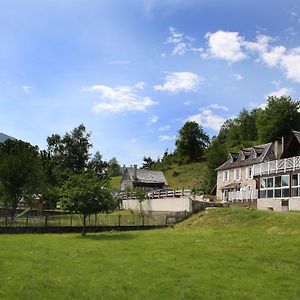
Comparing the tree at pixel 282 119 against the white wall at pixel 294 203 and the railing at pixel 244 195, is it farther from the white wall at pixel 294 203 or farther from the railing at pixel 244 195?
the white wall at pixel 294 203

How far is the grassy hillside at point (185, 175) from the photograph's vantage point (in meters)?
118

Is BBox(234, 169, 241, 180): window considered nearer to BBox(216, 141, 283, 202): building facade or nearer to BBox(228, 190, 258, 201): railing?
BBox(216, 141, 283, 202): building facade

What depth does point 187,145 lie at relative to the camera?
467ft

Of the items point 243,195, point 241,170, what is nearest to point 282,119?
point 241,170

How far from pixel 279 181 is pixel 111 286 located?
114 ft

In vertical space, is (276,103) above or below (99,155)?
above

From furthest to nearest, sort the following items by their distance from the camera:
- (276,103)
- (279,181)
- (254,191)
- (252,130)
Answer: (252,130) < (276,103) < (254,191) < (279,181)

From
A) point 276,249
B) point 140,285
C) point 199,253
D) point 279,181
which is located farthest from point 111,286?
point 279,181

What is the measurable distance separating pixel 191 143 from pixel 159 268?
124090 mm

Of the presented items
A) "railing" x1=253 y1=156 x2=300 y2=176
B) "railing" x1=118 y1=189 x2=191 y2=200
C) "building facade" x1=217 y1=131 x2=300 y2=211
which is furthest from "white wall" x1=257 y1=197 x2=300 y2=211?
"railing" x1=118 y1=189 x2=191 y2=200

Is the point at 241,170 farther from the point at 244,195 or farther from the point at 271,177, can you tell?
the point at 271,177

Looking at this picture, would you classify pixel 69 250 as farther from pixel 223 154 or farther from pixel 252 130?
pixel 252 130

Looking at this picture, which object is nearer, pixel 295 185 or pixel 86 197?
pixel 86 197

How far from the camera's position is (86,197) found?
120 feet
